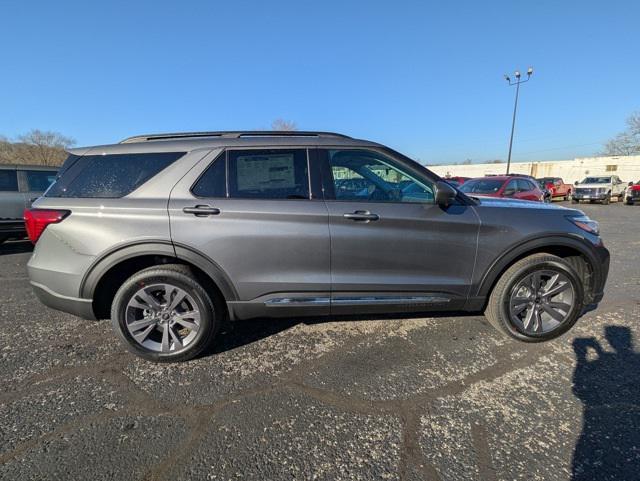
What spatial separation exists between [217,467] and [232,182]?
1984 mm

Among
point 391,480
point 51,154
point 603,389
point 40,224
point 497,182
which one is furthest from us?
point 51,154

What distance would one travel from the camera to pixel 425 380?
2494 mm

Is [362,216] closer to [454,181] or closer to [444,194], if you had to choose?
[444,194]

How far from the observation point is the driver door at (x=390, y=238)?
2713mm

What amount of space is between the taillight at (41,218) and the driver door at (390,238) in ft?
7.23

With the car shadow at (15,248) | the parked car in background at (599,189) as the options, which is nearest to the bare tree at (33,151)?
the car shadow at (15,248)

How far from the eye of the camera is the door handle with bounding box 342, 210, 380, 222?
2680 mm

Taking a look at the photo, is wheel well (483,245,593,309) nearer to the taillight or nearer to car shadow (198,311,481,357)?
car shadow (198,311,481,357)

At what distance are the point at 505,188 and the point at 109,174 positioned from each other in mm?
9134

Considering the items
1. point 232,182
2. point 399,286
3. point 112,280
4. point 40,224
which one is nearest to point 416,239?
point 399,286

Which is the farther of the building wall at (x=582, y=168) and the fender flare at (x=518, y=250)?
the building wall at (x=582, y=168)

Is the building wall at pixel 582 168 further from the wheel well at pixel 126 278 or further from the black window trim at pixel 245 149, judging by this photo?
the wheel well at pixel 126 278

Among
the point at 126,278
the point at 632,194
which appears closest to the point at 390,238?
the point at 126,278

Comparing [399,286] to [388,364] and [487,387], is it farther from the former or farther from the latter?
[487,387]
